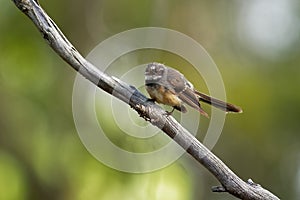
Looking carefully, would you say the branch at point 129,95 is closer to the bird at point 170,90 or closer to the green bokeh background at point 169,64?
the bird at point 170,90

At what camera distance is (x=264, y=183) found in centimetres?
348

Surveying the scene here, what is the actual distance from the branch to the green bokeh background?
158cm

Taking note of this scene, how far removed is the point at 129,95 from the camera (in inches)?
39.2

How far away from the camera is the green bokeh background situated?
111 inches

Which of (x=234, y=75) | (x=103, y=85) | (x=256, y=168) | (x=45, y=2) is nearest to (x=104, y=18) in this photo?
(x=45, y=2)

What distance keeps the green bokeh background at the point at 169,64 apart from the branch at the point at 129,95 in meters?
1.58

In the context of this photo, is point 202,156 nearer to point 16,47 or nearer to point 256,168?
point 16,47

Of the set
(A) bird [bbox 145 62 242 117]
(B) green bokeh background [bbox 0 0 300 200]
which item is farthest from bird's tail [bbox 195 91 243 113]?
(B) green bokeh background [bbox 0 0 300 200]

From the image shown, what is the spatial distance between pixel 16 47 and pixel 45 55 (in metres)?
0.15

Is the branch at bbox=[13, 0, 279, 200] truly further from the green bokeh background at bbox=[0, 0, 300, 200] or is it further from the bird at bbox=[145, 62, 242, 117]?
the green bokeh background at bbox=[0, 0, 300, 200]

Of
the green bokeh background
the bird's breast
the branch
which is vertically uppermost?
the green bokeh background

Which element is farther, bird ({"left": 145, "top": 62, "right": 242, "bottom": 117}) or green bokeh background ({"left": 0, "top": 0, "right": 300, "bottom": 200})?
green bokeh background ({"left": 0, "top": 0, "right": 300, "bottom": 200})

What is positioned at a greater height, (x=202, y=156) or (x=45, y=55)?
(x=45, y=55)

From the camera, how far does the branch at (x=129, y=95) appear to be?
967mm
